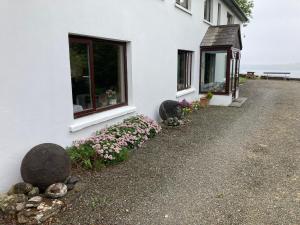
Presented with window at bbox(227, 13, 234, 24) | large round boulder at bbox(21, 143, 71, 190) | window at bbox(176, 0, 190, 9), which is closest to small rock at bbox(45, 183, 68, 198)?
large round boulder at bbox(21, 143, 71, 190)

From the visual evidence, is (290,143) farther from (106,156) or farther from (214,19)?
(214,19)

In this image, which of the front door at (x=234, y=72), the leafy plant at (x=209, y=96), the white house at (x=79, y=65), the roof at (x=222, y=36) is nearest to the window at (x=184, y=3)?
the white house at (x=79, y=65)

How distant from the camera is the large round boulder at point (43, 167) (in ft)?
12.8

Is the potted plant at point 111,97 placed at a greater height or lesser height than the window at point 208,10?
lesser

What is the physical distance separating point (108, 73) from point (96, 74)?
536 millimetres

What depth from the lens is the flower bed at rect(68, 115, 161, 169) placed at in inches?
195

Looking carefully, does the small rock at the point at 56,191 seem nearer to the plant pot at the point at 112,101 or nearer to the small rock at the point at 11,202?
the small rock at the point at 11,202

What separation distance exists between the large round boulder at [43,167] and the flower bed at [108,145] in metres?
0.74

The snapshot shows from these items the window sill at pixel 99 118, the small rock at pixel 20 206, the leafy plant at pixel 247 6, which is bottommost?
the small rock at pixel 20 206

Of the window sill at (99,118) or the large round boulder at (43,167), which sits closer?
the large round boulder at (43,167)

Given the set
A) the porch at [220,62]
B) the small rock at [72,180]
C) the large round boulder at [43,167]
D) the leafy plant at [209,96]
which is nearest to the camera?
the large round boulder at [43,167]

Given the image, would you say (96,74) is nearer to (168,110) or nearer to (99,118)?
(99,118)

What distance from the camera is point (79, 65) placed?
5602 mm

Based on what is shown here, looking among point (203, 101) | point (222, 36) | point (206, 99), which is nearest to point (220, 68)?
point (222, 36)
